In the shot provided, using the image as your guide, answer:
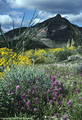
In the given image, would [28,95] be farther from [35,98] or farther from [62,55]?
[62,55]

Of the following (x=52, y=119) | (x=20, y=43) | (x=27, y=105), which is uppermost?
(x=20, y=43)

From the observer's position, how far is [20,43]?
14.7 feet

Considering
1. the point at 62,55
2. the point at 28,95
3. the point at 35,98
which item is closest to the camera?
the point at 35,98

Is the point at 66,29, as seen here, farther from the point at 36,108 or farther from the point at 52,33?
the point at 36,108

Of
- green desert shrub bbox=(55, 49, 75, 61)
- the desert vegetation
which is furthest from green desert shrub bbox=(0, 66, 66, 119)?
green desert shrub bbox=(55, 49, 75, 61)

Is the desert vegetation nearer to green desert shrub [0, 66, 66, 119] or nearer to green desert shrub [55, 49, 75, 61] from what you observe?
green desert shrub [0, 66, 66, 119]

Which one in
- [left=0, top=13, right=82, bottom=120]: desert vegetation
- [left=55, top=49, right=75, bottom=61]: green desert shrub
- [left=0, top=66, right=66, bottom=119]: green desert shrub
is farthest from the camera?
[left=55, top=49, right=75, bottom=61]: green desert shrub

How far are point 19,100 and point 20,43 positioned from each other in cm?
126

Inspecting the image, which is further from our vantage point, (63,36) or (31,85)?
(63,36)

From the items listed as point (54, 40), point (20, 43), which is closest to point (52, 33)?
point (54, 40)

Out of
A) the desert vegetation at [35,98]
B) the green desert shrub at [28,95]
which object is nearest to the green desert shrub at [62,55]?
the desert vegetation at [35,98]

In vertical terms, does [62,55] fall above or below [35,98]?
above

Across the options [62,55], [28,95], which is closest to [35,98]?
[28,95]

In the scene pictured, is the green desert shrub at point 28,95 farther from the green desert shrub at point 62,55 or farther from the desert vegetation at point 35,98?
the green desert shrub at point 62,55
